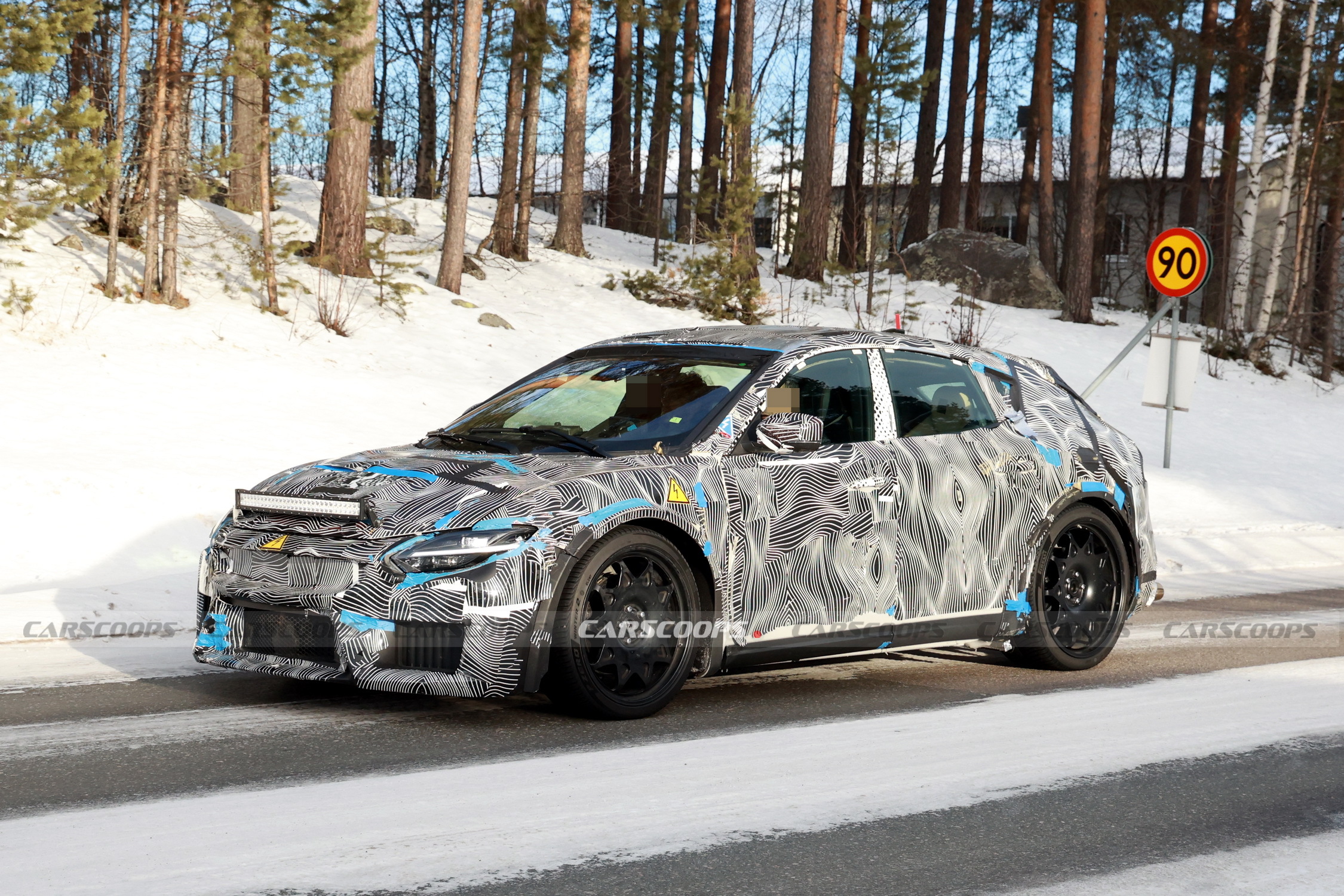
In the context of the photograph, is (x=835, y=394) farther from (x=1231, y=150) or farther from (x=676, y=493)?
(x=1231, y=150)

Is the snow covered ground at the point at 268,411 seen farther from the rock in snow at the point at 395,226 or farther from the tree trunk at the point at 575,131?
the tree trunk at the point at 575,131

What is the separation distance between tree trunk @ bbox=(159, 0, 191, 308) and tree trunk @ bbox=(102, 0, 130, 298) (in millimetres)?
490

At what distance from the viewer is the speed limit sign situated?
1470 centimetres

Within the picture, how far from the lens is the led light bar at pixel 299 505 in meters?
5.66

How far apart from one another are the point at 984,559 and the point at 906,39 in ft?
77.6

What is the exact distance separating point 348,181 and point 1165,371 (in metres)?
11.8

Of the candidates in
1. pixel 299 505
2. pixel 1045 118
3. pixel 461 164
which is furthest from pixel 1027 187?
pixel 299 505

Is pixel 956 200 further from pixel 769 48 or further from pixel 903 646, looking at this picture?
pixel 903 646

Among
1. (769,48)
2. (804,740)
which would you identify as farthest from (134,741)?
(769,48)

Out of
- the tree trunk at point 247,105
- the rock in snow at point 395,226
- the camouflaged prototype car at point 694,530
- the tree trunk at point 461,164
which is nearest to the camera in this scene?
the camouflaged prototype car at point 694,530

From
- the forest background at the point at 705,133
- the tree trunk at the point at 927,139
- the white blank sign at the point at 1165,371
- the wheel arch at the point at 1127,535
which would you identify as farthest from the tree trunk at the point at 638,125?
the wheel arch at the point at 1127,535

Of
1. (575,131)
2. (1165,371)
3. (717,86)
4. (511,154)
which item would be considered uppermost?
(717,86)

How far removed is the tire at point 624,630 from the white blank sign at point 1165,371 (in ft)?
36.7

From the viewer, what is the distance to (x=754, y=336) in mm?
7094
